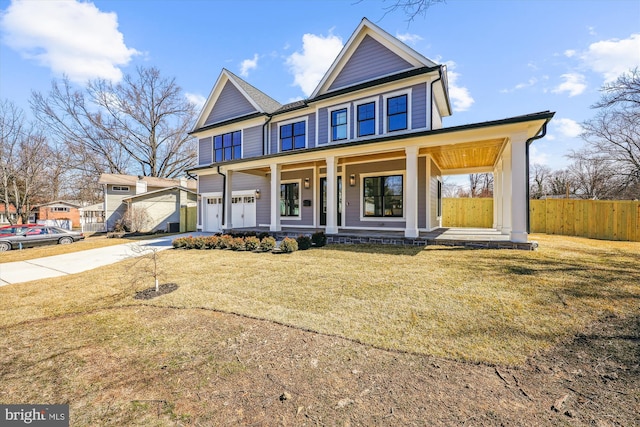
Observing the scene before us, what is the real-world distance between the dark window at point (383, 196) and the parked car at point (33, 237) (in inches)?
644

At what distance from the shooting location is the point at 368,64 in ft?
39.7

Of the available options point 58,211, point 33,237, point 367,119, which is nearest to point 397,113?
point 367,119

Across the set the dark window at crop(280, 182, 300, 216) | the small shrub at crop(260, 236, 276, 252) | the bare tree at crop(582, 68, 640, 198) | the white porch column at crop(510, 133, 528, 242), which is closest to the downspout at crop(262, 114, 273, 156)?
the dark window at crop(280, 182, 300, 216)

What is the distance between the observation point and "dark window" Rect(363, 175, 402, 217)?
452 inches

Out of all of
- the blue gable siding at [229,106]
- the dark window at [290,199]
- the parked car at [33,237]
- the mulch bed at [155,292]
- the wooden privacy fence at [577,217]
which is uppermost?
the blue gable siding at [229,106]

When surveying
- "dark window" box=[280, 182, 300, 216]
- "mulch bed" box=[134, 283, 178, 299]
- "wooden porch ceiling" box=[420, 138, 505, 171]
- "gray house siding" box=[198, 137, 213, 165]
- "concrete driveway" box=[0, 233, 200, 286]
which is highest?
"gray house siding" box=[198, 137, 213, 165]

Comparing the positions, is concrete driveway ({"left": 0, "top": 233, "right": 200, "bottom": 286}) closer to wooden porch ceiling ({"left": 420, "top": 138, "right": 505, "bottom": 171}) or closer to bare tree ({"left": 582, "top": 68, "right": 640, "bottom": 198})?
wooden porch ceiling ({"left": 420, "top": 138, "right": 505, "bottom": 171})

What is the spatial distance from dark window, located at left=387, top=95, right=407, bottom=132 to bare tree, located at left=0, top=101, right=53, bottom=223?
29.5 metres

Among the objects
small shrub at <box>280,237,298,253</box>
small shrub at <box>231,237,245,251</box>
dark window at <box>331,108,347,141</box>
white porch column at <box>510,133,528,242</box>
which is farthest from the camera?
dark window at <box>331,108,347,141</box>

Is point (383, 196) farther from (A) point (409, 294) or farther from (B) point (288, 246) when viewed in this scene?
(A) point (409, 294)

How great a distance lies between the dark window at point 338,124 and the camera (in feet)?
40.9

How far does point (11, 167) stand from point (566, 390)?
34.3m

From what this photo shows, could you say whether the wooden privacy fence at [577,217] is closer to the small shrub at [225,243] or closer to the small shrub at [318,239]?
the small shrub at [318,239]


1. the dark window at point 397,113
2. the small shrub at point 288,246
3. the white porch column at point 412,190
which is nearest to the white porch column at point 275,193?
the small shrub at point 288,246
